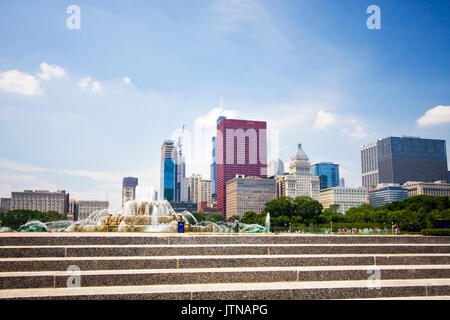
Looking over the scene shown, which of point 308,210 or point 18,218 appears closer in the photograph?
point 18,218

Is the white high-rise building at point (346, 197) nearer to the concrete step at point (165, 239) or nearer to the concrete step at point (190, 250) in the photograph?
the concrete step at point (165, 239)

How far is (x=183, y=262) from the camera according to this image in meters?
10.5

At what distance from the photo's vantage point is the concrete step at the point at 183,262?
10.1 meters

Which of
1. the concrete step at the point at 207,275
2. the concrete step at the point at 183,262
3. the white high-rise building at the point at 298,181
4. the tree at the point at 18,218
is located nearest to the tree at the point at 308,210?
the tree at the point at 18,218

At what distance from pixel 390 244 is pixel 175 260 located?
7.95 m

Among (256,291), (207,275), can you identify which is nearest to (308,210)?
(207,275)

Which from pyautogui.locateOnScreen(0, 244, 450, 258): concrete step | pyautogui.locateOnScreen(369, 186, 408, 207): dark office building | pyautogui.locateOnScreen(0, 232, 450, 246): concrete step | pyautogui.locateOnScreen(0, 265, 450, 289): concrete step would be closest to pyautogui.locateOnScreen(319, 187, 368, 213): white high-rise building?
pyautogui.locateOnScreen(369, 186, 408, 207): dark office building

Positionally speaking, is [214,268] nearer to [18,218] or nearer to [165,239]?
[165,239]

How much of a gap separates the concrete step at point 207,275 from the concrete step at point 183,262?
1.05 feet

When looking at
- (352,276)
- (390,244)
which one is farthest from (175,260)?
(390,244)

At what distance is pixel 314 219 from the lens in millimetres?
90562

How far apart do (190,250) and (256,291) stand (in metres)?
3.16
